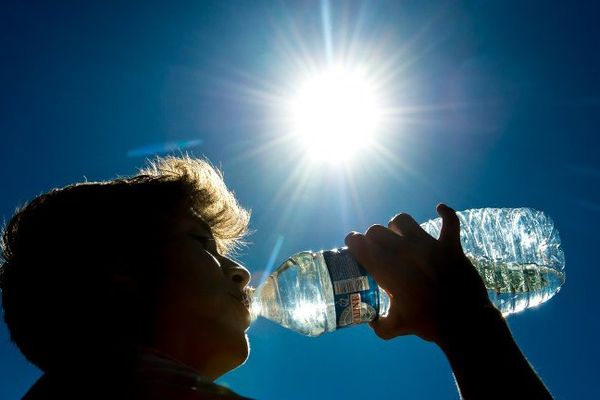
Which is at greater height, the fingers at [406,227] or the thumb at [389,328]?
the fingers at [406,227]

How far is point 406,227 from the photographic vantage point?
184cm

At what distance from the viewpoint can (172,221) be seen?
2.36m

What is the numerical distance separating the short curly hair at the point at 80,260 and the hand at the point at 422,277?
91cm

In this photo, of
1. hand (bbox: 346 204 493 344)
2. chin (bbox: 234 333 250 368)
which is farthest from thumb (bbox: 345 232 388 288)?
chin (bbox: 234 333 250 368)

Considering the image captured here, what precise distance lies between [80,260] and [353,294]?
4.45 ft

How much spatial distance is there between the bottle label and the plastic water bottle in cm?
25

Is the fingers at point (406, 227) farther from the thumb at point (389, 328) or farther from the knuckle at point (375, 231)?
the thumb at point (389, 328)

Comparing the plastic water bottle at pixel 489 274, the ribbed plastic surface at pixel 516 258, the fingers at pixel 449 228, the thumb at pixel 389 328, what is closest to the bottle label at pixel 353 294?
the plastic water bottle at pixel 489 274

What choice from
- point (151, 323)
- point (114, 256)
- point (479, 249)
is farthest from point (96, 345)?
point (479, 249)

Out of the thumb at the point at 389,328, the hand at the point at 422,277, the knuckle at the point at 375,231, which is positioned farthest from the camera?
the knuckle at the point at 375,231

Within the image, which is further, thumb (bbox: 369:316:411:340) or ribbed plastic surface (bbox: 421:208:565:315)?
ribbed plastic surface (bbox: 421:208:565:315)

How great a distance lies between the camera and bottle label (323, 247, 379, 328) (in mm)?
2568

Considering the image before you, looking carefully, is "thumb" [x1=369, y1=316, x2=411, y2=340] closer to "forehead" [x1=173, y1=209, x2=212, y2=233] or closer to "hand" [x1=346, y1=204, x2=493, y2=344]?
"hand" [x1=346, y1=204, x2=493, y2=344]

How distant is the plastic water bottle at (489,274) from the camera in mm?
3568
